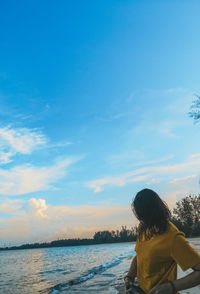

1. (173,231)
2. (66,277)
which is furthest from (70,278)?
(173,231)

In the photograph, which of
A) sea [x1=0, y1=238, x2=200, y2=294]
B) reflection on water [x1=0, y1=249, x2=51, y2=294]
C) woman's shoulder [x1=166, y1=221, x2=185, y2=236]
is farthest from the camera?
reflection on water [x1=0, y1=249, x2=51, y2=294]

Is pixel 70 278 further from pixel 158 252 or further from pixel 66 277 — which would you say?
pixel 158 252

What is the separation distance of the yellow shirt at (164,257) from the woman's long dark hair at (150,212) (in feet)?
0.24

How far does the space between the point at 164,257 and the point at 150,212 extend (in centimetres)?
37

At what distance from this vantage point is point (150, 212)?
6.58 feet

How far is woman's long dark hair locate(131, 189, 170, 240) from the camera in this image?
1.92 meters

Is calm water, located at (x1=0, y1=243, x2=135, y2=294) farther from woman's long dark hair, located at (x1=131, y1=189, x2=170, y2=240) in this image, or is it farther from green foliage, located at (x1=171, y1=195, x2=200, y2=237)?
green foliage, located at (x1=171, y1=195, x2=200, y2=237)

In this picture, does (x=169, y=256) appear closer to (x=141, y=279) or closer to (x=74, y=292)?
(x=141, y=279)

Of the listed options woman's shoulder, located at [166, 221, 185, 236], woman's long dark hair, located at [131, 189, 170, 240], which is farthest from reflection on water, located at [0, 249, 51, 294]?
woman's shoulder, located at [166, 221, 185, 236]

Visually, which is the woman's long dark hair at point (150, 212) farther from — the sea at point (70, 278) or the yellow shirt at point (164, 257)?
the sea at point (70, 278)

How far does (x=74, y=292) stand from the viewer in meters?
11.6

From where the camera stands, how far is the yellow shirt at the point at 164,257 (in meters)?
1.66

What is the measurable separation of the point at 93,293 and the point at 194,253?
1078 centimetres

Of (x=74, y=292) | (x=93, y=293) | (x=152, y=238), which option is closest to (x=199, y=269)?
(x=152, y=238)
